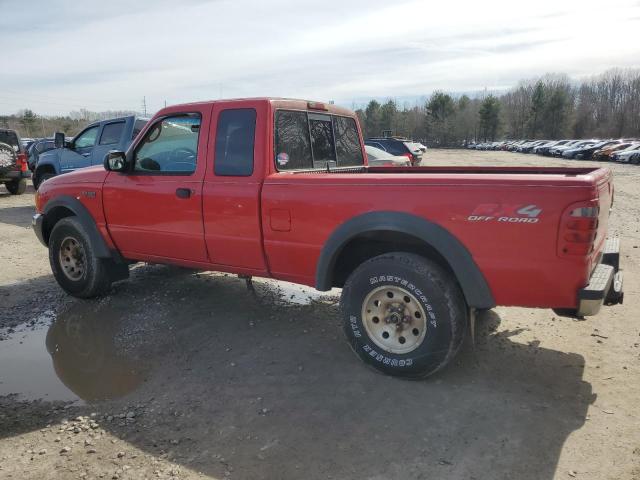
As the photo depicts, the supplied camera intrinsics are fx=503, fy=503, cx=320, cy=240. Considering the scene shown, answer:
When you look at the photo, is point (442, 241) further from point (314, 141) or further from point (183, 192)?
point (183, 192)

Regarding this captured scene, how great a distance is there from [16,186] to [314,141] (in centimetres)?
1439

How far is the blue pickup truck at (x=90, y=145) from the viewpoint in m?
10.1

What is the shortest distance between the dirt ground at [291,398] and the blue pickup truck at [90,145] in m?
5.51

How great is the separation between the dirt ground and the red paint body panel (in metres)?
0.70

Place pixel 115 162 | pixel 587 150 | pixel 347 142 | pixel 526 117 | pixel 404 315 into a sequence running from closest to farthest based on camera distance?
pixel 404 315 < pixel 115 162 < pixel 347 142 < pixel 587 150 < pixel 526 117

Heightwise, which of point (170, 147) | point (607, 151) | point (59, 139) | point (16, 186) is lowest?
point (16, 186)

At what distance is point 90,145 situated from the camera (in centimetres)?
1122

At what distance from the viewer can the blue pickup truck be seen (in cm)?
1010

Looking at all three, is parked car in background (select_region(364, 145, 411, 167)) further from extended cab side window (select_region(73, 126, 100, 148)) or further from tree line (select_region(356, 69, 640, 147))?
tree line (select_region(356, 69, 640, 147))

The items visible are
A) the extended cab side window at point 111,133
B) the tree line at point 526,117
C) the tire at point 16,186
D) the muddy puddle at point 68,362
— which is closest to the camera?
the muddy puddle at point 68,362

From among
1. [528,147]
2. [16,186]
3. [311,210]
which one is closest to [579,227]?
[311,210]

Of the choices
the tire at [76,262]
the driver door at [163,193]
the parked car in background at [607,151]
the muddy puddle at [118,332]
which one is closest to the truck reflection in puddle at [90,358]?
the muddy puddle at [118,332]

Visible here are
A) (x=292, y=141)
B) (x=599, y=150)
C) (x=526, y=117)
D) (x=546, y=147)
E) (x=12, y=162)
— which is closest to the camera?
(x=292, y=141)

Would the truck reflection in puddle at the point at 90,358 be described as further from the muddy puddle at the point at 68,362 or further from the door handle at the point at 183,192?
the door handle at the point at 183,192
